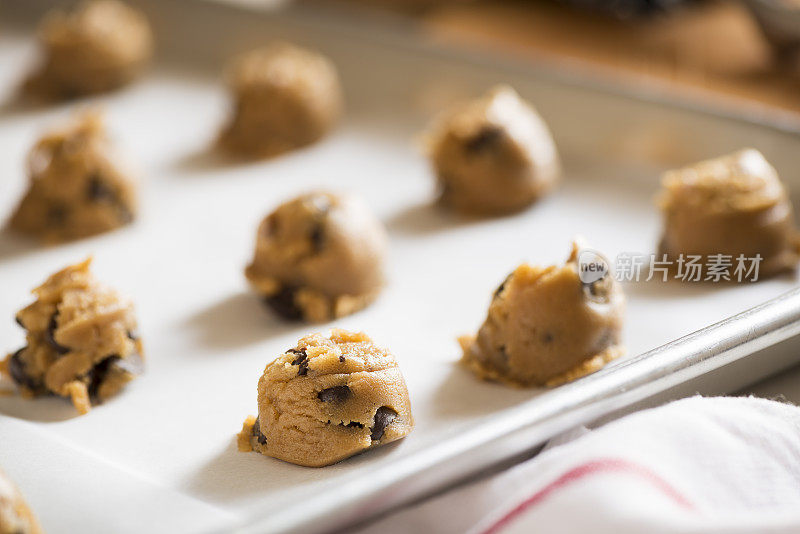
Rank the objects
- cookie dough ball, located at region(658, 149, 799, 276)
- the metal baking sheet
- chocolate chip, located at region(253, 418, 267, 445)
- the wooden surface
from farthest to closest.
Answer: the wooden surface
cookie dough ball, located at region(658, 149, 799, 276)
chocolate chip, located at region(253, 418, 267, 445)
the metal baking sheet

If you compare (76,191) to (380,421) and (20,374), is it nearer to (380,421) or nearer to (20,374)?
(20,374)

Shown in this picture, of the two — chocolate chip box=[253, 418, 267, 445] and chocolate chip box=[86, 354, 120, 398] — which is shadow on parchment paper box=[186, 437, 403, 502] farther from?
chocolate chip box=[86, 354, 120, 398]

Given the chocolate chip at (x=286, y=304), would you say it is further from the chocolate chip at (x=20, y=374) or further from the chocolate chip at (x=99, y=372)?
the chocolate chip at (x=20, y=374)

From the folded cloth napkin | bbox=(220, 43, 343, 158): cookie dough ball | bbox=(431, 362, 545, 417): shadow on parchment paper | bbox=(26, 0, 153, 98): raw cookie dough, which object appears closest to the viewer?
the folded cloth napkin

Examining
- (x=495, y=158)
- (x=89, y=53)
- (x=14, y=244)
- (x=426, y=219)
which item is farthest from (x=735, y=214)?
(x=89, y=53)

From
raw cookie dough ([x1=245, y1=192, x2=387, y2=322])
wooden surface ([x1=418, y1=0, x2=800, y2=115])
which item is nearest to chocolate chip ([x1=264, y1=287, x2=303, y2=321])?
raw cookie dough ([x1=245, y1=192, x2=387, y2=322])
